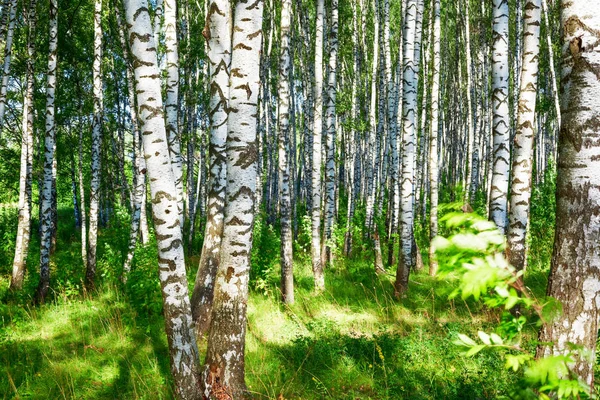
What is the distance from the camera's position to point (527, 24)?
4.43 meters

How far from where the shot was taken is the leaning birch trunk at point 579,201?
68.6 inches

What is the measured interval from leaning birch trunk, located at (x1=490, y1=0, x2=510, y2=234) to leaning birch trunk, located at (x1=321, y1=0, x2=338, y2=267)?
2.96 metres

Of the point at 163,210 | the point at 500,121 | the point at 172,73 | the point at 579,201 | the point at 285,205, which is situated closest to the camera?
the point at 579,201

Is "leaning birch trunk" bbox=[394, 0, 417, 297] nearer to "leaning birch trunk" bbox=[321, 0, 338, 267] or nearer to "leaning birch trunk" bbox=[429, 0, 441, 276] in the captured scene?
"leaning birch trunk" bbox=[429, 0, 441, 276]

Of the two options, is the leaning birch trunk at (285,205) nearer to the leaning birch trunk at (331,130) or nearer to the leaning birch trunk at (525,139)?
the leaning birch trunk at (331,130)

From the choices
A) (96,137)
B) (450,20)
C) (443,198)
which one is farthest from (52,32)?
(450,20)

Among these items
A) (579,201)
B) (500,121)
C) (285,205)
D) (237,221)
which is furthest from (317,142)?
(579,201)

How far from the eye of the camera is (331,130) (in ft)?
26.1

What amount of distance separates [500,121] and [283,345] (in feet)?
13.1

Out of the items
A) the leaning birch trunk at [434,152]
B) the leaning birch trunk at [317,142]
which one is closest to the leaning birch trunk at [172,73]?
the leaning birch trunk at [317,142]

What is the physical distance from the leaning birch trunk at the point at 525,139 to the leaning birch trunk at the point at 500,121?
26 cm

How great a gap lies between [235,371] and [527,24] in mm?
4926

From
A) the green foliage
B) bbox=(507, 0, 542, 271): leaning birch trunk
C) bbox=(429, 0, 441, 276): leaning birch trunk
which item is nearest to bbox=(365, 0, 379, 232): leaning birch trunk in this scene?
bbox=(429, 0, 441, 276): leaning birch trunk

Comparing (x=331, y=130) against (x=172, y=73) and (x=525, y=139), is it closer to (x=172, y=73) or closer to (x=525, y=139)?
(x=172, y=73)
